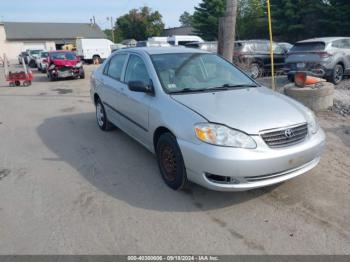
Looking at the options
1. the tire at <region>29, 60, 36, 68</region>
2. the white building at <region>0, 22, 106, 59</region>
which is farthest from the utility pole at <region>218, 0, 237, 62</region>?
the white building at <region>0, 22, 106, 59</region>

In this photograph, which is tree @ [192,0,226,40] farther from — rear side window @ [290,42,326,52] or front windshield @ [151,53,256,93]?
front windshield @ [151,53,256,93]

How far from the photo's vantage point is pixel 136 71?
502cm

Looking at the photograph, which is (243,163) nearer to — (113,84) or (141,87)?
(141,87)

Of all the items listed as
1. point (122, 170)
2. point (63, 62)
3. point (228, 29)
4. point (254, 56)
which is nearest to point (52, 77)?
point (63, 62)

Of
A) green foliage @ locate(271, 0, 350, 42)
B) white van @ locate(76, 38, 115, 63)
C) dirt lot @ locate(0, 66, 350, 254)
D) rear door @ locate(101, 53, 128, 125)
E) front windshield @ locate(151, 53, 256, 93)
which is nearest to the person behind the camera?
dirt lot @ locate(0, 66, 350, 254)

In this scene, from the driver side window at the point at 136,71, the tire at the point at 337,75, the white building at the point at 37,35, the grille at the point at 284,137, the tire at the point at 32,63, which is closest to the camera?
the grille at the point at 284,137

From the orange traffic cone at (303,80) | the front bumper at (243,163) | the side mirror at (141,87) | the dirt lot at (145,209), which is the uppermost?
the side mirror at (141,87)

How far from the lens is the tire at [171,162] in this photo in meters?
3.74

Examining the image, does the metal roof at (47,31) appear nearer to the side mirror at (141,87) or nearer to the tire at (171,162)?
the side mirror at (141,87)

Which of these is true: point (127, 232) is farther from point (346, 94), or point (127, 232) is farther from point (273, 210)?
point (346, 94)

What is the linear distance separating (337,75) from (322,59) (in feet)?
2.90

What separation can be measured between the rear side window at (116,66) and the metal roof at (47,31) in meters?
54.6

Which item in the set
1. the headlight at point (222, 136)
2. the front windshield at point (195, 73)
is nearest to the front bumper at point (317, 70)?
the front windshield at point (195, 73)

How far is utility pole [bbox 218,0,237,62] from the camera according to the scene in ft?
28.5
